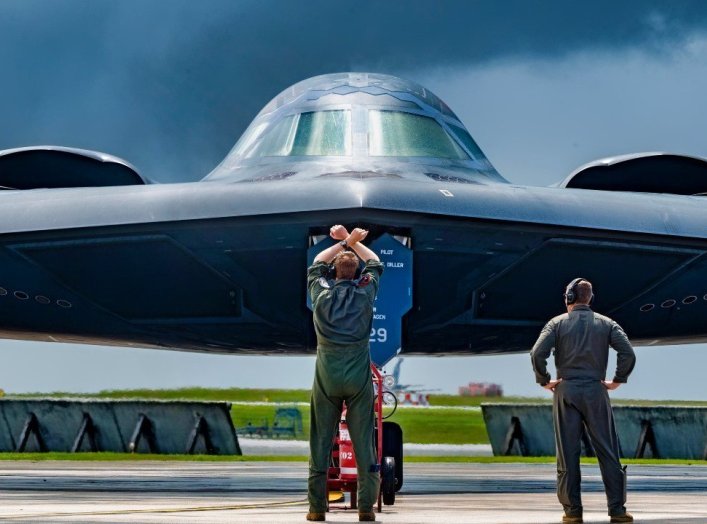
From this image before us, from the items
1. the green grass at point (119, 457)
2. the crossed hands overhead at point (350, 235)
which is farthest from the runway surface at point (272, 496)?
the green grass at point (119, 457)

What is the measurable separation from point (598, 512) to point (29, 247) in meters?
6.45

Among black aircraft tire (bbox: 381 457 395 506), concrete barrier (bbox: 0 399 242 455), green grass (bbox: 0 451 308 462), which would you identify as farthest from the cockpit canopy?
concrete barrier (bbox: 0 399 242 455)

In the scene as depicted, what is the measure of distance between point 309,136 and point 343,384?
24.4ft

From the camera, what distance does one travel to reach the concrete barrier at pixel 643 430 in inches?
1029

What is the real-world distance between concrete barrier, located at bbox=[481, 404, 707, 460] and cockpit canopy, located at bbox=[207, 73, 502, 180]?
10.9 meters

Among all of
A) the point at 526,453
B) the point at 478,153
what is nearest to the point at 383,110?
the point at 478,153

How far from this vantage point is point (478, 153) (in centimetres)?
1627

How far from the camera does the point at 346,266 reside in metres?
8.42

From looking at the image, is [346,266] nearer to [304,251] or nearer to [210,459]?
[304,251]

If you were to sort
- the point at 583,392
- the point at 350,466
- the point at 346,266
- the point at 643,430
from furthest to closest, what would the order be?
the point at 643,430, the point at 350,466, the point at 583,392, the point at 346,266

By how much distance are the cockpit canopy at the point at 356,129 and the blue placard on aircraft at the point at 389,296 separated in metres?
1.86

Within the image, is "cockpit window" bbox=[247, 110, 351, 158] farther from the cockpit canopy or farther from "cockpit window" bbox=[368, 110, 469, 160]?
"cockpit window" bbox=[368, 110, 469, 160]

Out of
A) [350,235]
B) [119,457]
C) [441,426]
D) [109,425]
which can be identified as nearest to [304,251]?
[350,235]

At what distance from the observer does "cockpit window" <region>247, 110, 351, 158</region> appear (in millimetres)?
14898
